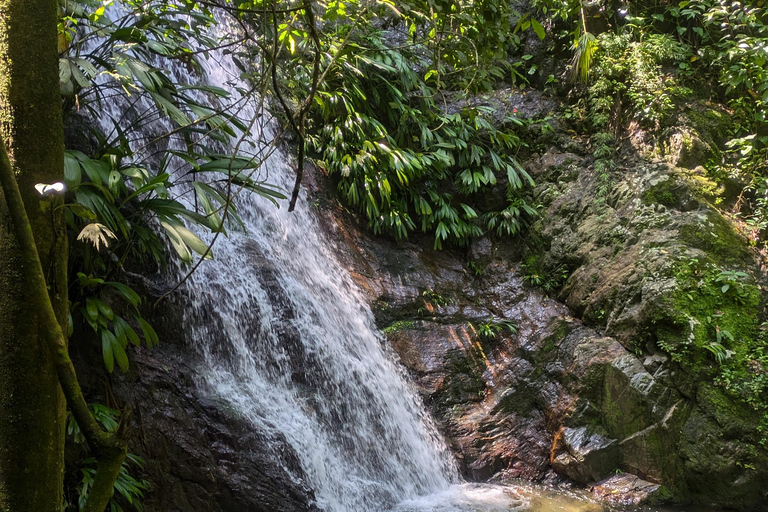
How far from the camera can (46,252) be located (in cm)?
145

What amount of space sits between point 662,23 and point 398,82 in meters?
3.68

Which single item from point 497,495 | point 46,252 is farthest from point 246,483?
point 46,252

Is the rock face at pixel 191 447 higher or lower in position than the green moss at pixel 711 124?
lower

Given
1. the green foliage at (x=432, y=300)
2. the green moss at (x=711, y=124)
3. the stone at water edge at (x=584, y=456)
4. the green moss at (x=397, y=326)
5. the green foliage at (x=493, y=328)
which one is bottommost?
the stone at water edge at (x=584, y=456)

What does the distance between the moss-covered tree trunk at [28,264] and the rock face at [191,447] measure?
2.11m

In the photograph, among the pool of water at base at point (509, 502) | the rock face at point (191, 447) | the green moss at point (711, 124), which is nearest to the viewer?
the rock face at point (191, 447)

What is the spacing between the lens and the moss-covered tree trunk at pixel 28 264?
1.31 m

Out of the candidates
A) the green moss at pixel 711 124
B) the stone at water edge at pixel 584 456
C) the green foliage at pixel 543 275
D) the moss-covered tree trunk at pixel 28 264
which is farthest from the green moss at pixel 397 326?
the moss-covered tree trunk at pixel 28 264

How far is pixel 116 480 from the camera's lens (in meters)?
2.77

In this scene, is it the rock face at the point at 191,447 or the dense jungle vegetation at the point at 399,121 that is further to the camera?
the rock face at the point at 191,447

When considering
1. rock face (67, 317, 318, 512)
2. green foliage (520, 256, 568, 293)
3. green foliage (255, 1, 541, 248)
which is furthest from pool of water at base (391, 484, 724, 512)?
green foliage (255, 1, 541, 248)

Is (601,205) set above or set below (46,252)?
above

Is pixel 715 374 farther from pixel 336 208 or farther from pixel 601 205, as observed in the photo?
pixel 336 208

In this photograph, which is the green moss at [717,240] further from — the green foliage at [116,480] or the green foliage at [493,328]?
the green foliage at [116,480]
